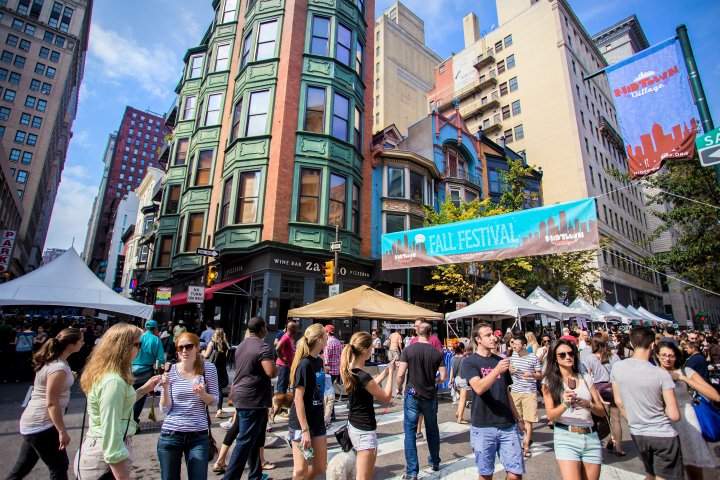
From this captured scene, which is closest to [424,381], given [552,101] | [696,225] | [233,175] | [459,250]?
[459,250]

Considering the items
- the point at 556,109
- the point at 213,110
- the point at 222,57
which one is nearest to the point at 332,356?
the point at 213,110

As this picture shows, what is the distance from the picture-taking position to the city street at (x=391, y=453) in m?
5.31

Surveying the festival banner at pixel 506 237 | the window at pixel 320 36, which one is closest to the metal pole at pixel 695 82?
the festival banner at pixel 506 237

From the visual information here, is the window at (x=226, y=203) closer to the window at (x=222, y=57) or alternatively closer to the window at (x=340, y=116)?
the window at (x=340, y=116)

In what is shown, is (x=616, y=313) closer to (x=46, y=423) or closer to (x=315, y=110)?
(x=315, y=110)

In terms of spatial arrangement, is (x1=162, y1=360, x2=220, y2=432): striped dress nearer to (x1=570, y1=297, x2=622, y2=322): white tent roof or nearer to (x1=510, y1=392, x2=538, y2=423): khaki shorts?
(x1=510, y1=392, x2=538, y2=423): khaki shorts

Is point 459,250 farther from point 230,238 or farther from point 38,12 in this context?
point 38,12

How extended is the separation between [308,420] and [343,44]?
2198cm

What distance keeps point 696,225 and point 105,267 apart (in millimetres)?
101117

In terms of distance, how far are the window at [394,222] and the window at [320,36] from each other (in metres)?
9.86

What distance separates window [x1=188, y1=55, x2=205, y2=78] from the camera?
1091 inches

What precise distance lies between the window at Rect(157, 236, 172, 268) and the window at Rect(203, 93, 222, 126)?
8380 millimetres

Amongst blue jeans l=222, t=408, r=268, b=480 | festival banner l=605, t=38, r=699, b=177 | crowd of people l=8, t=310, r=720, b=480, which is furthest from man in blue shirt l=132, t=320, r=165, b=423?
festival banner l=605, t=38, r=699, b=177

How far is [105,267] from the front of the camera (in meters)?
85.1
